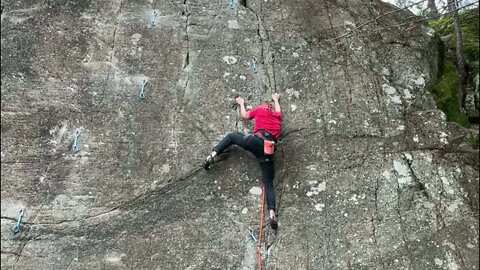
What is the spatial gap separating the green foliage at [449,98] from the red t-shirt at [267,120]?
2.68 metres

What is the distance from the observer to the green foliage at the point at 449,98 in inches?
307

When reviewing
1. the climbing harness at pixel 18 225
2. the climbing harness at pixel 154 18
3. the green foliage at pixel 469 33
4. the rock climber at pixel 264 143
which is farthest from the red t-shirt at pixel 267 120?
the green foliage at pixel 469 33

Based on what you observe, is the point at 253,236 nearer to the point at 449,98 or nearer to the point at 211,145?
the point at 211,145

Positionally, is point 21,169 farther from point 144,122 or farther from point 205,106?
point 205,106

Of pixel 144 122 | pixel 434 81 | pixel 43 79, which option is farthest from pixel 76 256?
pixel 434 81

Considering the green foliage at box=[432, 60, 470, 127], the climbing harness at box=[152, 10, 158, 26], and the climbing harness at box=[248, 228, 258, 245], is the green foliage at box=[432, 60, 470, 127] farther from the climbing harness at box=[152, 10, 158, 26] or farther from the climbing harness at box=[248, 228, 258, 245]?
the climbing harness at box=[152, 10, 158, 26]

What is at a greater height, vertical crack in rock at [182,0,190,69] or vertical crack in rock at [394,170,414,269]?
vertical crack in rock at [182,0,190,69]

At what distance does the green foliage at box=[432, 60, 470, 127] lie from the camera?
7.80 metres

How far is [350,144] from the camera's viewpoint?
7.24 m

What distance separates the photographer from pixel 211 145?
7066mm

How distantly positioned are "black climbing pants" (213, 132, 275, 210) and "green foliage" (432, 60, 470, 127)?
9.92ft

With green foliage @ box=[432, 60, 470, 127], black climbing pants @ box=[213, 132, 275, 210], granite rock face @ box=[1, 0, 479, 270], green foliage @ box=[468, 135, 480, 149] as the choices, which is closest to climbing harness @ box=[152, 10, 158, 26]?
granite rock face @ box=[1, 0, 479, 270]

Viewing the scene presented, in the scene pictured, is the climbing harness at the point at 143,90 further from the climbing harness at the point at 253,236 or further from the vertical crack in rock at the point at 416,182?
the vertical crack in rock at the point at 416,182

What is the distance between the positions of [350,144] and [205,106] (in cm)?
215
